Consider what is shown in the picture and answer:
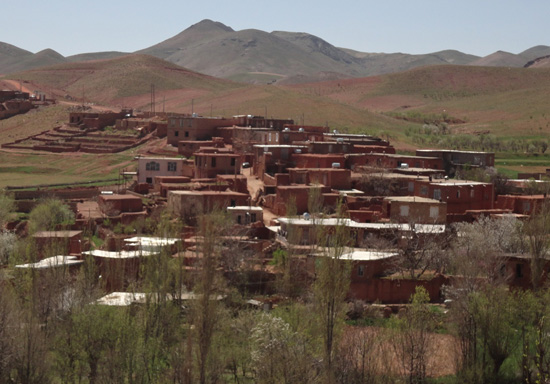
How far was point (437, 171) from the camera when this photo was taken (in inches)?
1607

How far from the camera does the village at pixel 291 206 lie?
27.2 m

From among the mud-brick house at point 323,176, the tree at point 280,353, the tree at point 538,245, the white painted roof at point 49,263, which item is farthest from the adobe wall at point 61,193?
the tree at point 538,245

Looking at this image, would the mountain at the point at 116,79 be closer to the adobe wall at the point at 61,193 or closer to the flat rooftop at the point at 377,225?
the adobe wall at the point at 61,193

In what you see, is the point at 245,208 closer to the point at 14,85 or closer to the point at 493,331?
the point at 493,331

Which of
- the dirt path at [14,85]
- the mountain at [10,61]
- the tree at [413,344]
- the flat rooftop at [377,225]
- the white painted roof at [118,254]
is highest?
the mountain at [10,61]

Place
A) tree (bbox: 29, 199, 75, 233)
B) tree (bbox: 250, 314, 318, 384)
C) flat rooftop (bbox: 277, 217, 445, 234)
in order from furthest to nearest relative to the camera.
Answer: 1. tree (bbox: 29, 199, 75, 233)
2. flat rooftop (bbox: 277, 217, 445, 234)
3. tree (bbox: 250, 314, 318, 384)

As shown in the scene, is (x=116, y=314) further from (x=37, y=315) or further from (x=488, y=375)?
(x=488, y=375)

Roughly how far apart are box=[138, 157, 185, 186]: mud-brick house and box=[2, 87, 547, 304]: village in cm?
5

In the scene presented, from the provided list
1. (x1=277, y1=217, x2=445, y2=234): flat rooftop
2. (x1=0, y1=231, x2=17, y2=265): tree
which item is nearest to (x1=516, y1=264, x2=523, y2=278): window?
(x1=277, y1=217, x2=445, y2=234): flat rooftop

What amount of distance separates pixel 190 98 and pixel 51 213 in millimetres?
60492

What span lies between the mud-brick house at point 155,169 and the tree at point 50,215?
568cm

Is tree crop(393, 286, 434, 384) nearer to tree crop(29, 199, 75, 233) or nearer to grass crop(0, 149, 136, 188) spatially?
tree crop(29, 199, 75, 233)

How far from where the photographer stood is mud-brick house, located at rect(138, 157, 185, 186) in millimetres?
41625

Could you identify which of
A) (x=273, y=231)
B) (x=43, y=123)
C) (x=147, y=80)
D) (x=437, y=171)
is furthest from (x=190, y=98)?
(x=273, y=231)
